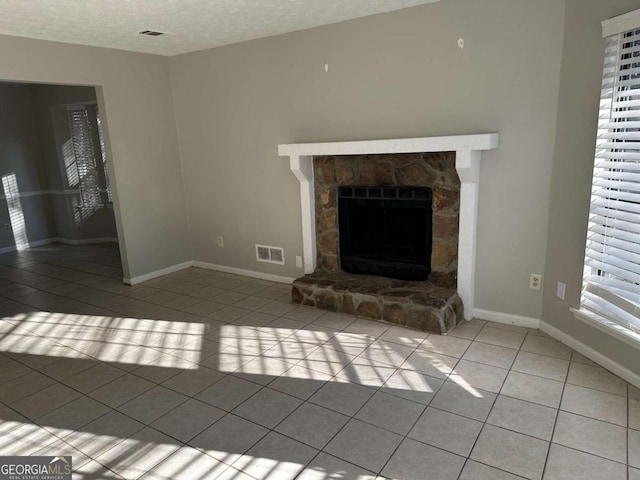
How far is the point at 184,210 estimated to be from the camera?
5.14 meters

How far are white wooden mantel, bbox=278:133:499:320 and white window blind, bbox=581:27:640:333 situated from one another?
712 millimetres

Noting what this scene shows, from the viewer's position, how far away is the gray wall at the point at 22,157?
638 centimetres

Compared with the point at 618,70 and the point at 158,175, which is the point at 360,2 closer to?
the point at 618,70

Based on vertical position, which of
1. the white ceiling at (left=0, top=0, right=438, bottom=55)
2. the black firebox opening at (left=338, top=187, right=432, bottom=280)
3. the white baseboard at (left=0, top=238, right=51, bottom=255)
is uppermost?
the white ceiling at (left=0, top=0, right=438, bottom=55)

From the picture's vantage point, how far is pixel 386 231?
12.6ft

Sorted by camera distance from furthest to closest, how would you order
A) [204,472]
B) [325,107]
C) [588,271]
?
[325,107] < [588,271] < [204,472]

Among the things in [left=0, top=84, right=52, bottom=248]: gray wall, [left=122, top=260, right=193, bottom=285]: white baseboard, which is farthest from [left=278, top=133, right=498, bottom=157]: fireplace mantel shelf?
[left=0, top=84, right=52, bottom=248]: gray wall

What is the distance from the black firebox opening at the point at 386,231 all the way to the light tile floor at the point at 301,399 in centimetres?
61

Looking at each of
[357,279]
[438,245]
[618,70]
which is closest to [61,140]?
[357,279]

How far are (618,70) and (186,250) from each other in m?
4.39

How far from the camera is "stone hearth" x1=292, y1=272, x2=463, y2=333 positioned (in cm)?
325

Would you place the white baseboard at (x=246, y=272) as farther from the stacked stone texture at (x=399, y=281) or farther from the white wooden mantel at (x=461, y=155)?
the white wooden mantel at (x=461, y=155)

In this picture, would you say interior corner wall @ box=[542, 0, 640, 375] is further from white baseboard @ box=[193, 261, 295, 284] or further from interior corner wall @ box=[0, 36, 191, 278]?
interior corner wall @ box=[0, 36, 191, 278]

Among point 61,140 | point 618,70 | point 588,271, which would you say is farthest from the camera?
point 61,140
